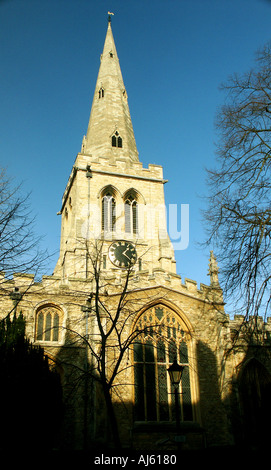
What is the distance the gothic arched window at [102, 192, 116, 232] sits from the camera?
28.8 meters

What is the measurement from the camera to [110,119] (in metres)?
34.7

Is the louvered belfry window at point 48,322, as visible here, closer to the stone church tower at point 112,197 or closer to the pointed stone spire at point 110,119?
the stone church tower at point 112,197

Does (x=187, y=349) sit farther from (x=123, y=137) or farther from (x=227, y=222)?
(x=123, y=137)

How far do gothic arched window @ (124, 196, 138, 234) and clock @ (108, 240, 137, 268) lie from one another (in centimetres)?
163

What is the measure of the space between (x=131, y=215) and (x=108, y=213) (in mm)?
1635

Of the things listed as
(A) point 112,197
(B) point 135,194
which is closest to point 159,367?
(A) point 112,197

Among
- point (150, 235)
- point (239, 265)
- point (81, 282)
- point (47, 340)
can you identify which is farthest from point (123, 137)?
point (239, 265)

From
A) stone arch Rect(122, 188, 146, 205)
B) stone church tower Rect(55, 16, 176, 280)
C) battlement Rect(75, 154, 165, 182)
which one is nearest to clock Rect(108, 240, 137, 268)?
stone church tower Rect(55, 16, 176, 280)

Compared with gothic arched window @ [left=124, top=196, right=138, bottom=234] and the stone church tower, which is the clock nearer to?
the stone church tower

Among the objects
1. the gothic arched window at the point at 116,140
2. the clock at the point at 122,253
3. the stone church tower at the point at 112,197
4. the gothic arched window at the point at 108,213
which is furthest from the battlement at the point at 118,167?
the clock at the point at 122,253

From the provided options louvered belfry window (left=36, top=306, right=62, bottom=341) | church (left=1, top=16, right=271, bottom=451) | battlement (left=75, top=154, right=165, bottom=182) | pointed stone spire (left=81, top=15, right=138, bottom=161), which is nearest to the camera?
church (left=1, top=16, right=271, bottom=451)

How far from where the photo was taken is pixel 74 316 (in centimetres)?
1780

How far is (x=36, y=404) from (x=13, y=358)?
150cm

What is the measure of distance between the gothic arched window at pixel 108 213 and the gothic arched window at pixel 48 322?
11.2m
